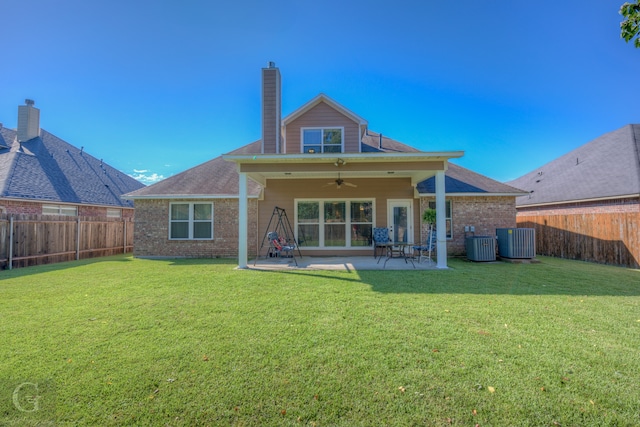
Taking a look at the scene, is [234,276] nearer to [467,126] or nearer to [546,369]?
[546,369]

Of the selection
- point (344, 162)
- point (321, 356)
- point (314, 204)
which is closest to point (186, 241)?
point (314, 204)

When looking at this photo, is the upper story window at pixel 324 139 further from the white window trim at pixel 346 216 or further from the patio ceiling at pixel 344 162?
the patio ceiling at pixel 344 162

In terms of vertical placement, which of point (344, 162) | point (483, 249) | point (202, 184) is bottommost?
point (483, 249)

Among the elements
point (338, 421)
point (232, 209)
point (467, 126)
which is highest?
point (467, 126)

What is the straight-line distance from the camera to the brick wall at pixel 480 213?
11.1 metres

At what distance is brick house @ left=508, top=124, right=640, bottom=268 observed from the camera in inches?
368

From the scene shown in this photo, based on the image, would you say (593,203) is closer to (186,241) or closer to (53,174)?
(186,241)

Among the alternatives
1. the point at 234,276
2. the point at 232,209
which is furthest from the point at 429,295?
the point at 232,209

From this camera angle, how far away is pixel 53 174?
13.6 meters

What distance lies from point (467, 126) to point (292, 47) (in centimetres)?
1189

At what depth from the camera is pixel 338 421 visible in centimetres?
207

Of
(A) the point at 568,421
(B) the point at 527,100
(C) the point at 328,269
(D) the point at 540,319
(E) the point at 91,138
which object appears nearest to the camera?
(A) the point at 568,421

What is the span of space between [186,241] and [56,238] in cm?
436
